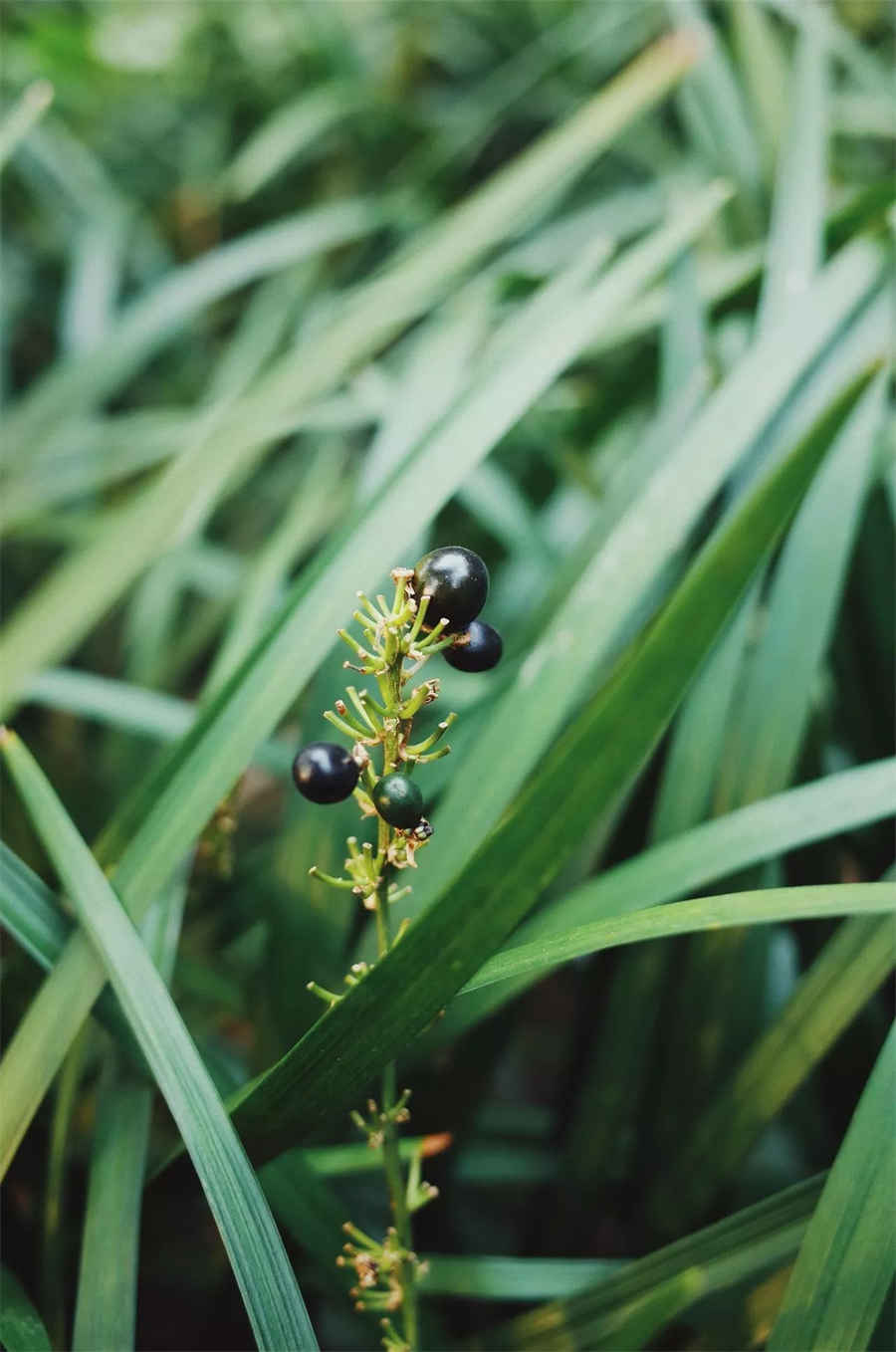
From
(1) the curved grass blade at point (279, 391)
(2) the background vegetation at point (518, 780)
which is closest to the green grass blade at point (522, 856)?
(2) the background vegetation at point (518, 780)

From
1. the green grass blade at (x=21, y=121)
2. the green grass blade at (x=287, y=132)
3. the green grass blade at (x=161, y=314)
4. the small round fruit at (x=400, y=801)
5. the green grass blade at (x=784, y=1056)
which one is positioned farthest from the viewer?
the green grass blade at (x=287, y=132)

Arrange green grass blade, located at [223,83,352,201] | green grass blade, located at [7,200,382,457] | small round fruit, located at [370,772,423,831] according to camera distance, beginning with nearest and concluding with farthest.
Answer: small round fruit, located at [370,772,423,831] < green grass blade, located at [7,200,382,457] < green grass blade, located at [223,83,352,201]

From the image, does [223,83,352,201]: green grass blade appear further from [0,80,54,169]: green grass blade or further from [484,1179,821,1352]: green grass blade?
[484,1179,821,1352]: green grass blade

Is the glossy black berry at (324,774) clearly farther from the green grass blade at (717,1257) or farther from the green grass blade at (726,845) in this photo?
the green grass blade at (717,1257)

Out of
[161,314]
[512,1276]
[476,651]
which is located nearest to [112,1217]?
[512,1276]

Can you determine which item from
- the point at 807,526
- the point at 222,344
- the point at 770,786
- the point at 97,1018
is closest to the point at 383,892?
the point at 97,1018

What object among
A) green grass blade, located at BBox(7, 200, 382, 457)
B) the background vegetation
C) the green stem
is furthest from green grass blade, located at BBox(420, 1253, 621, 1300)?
green grass blade, located at BBox(7, 200, 382, 457)
